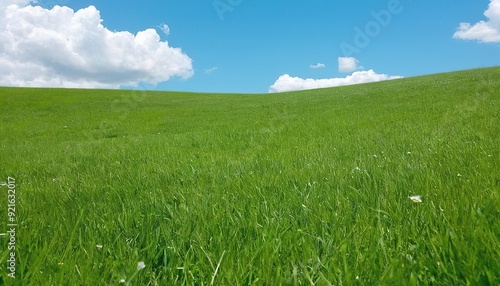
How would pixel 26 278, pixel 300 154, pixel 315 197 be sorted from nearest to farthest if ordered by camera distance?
pixel 26 278
pixel 315 197
pixel 300 154

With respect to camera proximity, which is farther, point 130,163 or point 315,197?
point 130,163

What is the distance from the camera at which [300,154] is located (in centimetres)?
464

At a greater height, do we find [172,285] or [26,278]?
[26,278]

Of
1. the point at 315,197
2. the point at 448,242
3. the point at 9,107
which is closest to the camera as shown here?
the point at 448,242

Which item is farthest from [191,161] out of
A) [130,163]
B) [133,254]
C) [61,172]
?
[133,254]

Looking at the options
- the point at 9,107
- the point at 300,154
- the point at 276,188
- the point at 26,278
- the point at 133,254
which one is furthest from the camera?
the point at 9,107

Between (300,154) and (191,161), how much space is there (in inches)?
62.7

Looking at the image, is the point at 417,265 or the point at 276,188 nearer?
the point at 417,265

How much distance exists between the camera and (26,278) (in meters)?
1.39

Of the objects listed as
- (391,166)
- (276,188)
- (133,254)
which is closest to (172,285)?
(133,254)

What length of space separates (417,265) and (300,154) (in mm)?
3229

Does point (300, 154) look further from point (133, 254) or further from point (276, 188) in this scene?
point (133, 254)

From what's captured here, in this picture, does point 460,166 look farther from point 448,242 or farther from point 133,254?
point 133,254

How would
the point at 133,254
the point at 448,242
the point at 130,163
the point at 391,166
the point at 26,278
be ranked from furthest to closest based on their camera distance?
the point at 130,163, the point at 391,166, the point at 133,254, the point at 448,242, the point at 26,278
